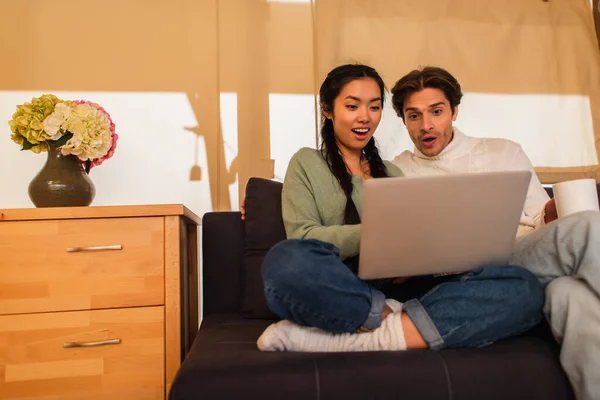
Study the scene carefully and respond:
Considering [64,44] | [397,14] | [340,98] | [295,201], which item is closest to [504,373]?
[295,201]

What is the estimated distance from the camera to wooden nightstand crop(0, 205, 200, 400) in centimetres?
119

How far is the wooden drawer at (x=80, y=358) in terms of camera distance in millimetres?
1178

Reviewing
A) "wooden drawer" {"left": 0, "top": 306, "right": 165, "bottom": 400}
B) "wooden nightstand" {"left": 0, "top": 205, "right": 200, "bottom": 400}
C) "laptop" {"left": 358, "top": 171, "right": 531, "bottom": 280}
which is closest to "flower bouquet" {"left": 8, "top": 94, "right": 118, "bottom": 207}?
"wooden nightstand" {"left": 0, "top": 205, "right": 200, "bottom": 400}

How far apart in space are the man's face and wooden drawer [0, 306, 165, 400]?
3.16 ft

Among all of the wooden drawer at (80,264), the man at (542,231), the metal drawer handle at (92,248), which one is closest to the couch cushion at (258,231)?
the wooden drawer at (80,264)

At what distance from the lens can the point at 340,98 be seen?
4.70ft

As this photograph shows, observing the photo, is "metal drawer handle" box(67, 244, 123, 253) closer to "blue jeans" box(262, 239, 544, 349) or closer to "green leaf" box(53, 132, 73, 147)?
"green leaf" box(53, 132, 73, 147)

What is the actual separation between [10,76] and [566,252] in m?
1.79

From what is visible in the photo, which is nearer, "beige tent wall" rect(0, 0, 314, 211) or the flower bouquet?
the flower bouquet

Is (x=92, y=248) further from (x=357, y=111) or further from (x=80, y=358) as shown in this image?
(x=357, y=111)

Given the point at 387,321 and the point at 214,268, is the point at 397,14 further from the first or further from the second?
the point at 387,321

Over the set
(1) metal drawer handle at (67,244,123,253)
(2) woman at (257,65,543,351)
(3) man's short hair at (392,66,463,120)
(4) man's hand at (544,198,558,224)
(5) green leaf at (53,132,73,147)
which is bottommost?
(2) woman at (257,65,543,351)

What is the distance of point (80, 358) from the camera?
3.92 ft

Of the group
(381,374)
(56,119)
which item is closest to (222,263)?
(56,119)
